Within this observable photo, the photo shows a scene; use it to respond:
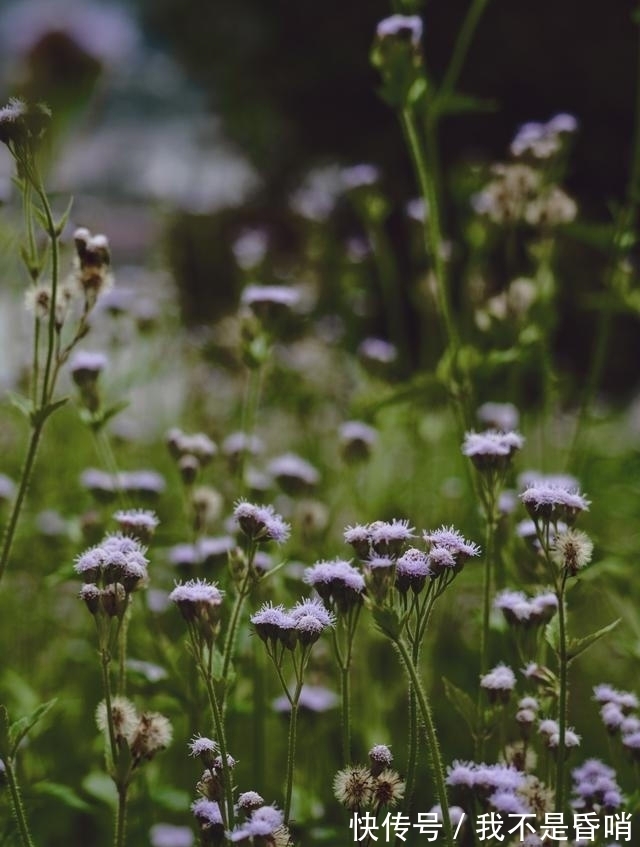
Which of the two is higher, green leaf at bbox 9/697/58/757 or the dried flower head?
green leaf at bbox 9/697/58/757

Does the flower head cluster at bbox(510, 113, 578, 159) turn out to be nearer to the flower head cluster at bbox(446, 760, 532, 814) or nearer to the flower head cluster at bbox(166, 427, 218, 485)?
the flower head cluster at bbox(166, 427, 218, 485)

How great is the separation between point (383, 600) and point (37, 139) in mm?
803

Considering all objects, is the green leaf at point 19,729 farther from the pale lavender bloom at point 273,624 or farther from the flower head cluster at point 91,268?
the flower head cluster at point 91,268

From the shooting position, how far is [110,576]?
1407 millimetres

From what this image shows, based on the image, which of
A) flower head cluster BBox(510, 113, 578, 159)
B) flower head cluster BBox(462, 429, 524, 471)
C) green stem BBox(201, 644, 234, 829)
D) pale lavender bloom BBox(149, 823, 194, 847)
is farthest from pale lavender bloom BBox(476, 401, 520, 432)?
green stem BBox(201, 644, 234, 829)

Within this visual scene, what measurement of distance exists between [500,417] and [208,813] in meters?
1.63

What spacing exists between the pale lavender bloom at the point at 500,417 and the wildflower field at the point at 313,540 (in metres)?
0.02

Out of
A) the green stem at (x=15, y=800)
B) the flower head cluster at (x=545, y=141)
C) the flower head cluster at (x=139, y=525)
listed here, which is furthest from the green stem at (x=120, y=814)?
the flower head cluster at (x=545, y=141)

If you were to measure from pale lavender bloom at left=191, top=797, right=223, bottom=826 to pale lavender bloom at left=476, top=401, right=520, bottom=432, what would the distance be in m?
1.38

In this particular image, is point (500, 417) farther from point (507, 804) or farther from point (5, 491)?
point (507, 804)

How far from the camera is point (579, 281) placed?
7641 millimetres

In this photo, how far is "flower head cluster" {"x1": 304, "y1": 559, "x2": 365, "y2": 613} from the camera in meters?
1.41

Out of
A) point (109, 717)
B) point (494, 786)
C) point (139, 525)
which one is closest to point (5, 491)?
point (139, 525)

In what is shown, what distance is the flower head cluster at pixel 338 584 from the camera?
141cm
